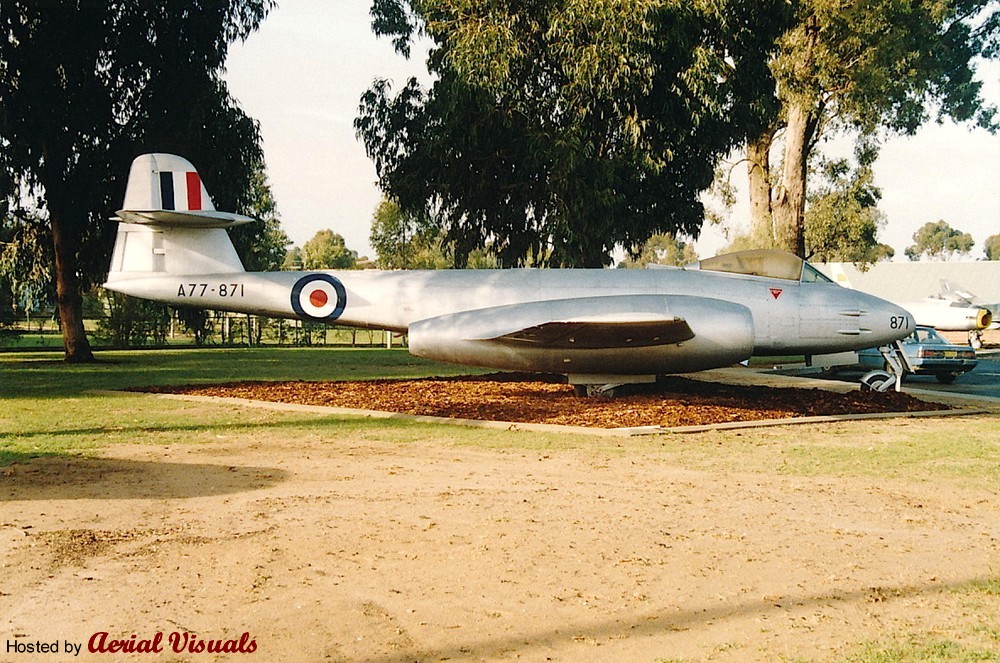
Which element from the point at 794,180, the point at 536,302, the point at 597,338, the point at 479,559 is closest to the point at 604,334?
the point at 597,338

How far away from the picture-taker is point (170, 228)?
49.6 ft

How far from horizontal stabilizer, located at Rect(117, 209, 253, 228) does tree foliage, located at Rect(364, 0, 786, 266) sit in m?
8.14

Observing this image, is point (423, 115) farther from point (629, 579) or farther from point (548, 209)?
point (629, 579)

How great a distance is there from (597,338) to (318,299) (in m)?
5.34

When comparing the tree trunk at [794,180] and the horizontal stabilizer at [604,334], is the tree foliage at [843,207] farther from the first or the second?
the horizontal stabilizer at [604,334]

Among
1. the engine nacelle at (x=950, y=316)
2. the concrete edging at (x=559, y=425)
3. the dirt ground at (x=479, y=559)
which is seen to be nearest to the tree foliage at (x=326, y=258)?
the engine nacelle at (x=950, y=316)

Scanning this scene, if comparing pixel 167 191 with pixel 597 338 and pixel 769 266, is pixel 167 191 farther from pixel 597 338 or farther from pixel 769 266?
pixel 769 266

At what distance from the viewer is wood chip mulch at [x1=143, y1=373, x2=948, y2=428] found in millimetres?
12531

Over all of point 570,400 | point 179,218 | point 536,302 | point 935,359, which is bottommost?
point 570,400

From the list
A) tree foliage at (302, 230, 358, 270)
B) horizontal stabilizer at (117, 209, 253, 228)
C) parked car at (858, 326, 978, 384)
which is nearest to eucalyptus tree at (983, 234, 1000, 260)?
tree foliage at (302, 230, 358, 270)

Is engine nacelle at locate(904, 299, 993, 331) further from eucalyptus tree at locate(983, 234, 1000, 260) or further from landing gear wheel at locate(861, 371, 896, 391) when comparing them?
eucalyptus tree at locate(983, 234, 1000, 260)

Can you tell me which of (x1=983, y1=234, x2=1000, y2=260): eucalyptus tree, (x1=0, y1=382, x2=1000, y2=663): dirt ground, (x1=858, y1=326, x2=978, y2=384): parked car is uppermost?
(x1=983, y1=234, x2=1000, y2=260): eucalyptus tree

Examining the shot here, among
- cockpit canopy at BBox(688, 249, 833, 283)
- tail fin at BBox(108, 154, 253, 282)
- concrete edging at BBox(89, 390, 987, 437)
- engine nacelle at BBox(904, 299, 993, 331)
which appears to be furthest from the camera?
engine nacelle at BBox(904, 299, 993, 331)

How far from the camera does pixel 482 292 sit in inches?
580
